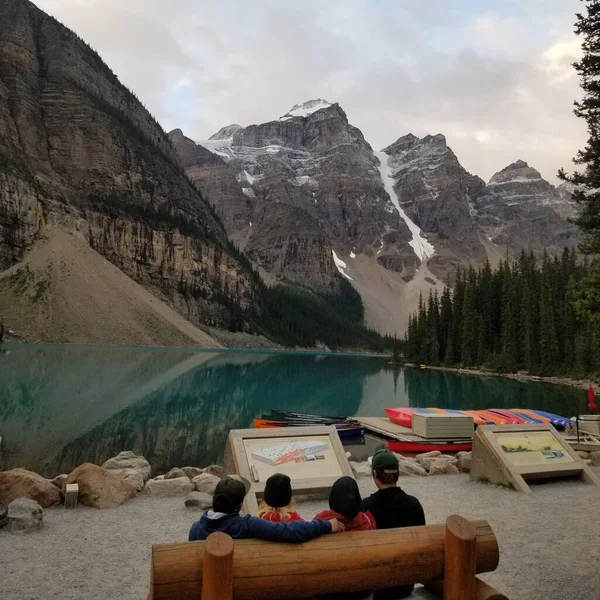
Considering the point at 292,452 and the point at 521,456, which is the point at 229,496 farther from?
the point at 521,456

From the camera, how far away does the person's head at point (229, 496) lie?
13.7 feet

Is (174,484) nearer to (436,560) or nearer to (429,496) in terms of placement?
(429,496)

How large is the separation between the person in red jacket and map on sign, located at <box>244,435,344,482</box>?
193 inches

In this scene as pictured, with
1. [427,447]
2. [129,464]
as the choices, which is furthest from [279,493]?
[427,447]

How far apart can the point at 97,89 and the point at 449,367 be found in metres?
123

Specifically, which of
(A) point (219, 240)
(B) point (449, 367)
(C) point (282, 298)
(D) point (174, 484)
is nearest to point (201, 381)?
(D) point (174, 484)

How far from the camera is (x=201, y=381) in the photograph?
141 ft

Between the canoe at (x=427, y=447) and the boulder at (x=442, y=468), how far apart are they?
432 cm

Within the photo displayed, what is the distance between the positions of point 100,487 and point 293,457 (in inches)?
146

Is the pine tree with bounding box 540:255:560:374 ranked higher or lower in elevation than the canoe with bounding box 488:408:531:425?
higher

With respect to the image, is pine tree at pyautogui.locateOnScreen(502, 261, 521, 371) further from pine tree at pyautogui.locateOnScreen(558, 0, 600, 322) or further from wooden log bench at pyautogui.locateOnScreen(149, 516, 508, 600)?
wooden log bench at pyautogui.locateOnScreen(149, 516, 508, 600)

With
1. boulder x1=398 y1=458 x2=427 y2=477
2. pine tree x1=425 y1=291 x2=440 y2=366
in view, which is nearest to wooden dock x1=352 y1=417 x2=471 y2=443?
boulder x1=398 y1=458 x2=427 y2=477

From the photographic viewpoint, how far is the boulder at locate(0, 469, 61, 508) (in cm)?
918

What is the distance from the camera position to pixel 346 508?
4.29 metres
